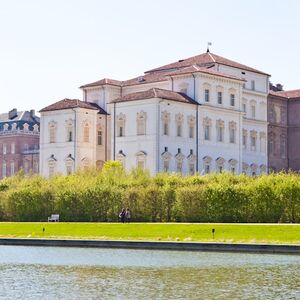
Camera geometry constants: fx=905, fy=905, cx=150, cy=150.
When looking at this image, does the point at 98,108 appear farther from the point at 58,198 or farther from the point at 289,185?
the point at 289,185

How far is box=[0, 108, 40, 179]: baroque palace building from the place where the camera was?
125 m

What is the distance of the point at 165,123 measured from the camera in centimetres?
8575

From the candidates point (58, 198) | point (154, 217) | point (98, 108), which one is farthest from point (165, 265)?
point (98, 108)

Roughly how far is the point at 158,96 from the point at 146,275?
186 ft

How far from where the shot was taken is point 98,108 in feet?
A: 311

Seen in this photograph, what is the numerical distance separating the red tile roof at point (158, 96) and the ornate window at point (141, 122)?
153 centimetres

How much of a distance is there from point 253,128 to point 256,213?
47060 millimetres

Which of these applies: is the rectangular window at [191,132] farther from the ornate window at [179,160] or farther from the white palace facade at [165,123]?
the ornate window at [179,160]

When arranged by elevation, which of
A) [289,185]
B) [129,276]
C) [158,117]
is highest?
[158,117]

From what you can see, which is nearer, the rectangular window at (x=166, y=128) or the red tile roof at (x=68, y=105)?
the rectangular window at (x=166, y=128)

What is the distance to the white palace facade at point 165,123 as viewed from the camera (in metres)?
85.8

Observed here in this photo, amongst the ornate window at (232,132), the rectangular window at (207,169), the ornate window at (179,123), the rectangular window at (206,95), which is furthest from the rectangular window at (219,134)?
the ornate window at (179,123)

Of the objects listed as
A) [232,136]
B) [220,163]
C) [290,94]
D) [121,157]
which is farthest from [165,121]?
[290,94]

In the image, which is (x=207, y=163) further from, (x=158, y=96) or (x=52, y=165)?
(x=52, y=165)
